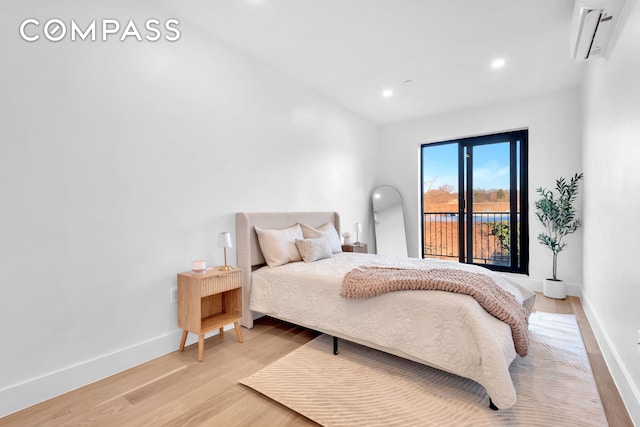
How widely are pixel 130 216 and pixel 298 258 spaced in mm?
1519

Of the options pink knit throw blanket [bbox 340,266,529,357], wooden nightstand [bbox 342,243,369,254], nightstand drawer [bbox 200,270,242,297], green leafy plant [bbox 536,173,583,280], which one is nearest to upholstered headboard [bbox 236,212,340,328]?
nightstand drawer [bbox 200,270,242,297]

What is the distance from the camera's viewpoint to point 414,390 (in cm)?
178

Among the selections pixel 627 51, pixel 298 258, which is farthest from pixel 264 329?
pixel 627 51

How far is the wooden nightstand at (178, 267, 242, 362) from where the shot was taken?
87.0 inches

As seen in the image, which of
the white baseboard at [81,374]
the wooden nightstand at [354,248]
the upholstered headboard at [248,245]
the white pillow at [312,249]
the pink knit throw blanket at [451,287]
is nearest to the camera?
the white baseboard at [81,374]

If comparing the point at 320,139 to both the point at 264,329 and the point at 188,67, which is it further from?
the point at 264,329

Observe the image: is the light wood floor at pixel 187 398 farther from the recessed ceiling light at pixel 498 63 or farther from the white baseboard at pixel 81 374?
the recessed ceiling light at pixel 498 63

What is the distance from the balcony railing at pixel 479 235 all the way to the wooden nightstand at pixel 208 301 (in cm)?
363

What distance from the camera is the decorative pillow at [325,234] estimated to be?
3367mm

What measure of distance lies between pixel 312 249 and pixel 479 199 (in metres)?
3.07

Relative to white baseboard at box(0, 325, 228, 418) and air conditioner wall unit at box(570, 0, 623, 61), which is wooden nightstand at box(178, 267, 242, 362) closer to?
white baseboard at box(0, 325, 228, 418)

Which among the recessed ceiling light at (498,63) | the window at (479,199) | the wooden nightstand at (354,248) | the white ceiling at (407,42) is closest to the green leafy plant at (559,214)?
the window at (479,199)

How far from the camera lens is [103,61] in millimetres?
2016

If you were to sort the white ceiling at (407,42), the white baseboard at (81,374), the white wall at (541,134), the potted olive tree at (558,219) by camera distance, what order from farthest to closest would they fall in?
the white wall at (541,134) < the potted olive tree at (558,219) < the white ceiling at (407,42) < the white baseboard at (81,374)
